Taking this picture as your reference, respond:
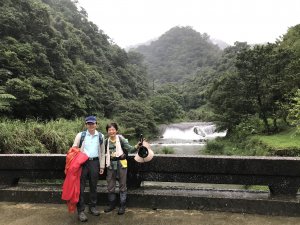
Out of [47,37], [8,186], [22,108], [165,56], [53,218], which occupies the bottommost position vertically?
[53,218]

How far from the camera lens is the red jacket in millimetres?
4840

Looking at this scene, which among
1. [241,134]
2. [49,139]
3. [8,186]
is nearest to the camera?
[8,186]

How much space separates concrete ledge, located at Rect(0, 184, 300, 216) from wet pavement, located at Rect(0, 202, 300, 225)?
93 millimetres

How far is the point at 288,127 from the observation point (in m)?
30.5

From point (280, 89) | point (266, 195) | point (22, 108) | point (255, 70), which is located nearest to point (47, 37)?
point (22, 108)

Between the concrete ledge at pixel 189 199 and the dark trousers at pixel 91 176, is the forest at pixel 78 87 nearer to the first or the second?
the concrete ledge at pixel 189 199

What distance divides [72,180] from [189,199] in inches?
67.5

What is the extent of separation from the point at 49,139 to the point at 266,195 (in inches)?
403

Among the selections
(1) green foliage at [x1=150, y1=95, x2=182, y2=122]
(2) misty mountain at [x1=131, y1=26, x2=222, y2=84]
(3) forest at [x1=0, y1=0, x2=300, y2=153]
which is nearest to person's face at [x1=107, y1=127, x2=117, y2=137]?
Result: (3) forest at [x1=0, y1=0, x2=300, y2=153]

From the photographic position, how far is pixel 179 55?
5994 inches

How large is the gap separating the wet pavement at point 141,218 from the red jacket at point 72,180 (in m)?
0.31

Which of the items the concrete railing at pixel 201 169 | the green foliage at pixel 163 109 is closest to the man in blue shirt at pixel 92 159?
the concrete railing at pixel 201 169

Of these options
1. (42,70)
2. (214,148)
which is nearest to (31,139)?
(42,70)

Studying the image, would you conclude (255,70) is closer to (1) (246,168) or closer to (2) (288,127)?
(2) (288,127)
